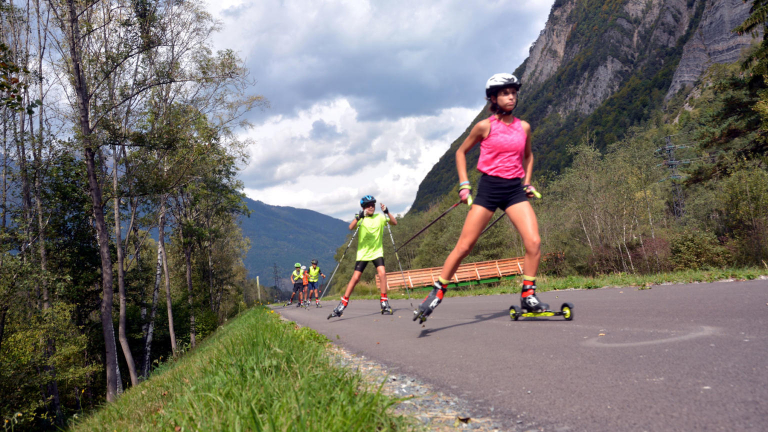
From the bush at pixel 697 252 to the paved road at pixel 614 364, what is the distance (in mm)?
15271

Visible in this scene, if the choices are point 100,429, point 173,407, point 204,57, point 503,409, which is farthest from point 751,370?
point 204,57

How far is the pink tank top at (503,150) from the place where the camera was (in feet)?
15.4

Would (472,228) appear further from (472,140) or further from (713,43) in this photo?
(713,43)

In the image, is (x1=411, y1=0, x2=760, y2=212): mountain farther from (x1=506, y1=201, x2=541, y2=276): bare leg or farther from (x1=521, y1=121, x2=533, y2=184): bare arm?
(x1=506, y1=201, x2=541, y2=276): bare leg

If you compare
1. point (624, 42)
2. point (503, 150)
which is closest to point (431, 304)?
point (503, 150)

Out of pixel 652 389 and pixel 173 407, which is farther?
pixel 173 407

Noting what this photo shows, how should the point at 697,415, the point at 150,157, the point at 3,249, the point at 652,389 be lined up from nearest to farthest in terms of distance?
the point at 697,415
the point at 652,389
the point at 3,249
the point at 150,157

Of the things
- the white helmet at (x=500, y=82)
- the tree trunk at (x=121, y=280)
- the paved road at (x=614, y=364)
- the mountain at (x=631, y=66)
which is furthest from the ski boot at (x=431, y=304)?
the mountain at (x=631, y=66)

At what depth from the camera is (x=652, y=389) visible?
6.91ft

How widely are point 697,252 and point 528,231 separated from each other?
17.7 m

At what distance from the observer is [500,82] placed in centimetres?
462

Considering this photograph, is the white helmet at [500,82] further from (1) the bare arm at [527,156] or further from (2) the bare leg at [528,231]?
(2) the bare leg at [528,231]

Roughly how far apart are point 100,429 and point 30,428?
27901mm

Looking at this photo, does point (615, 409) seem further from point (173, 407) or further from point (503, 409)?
point (173, 407)
